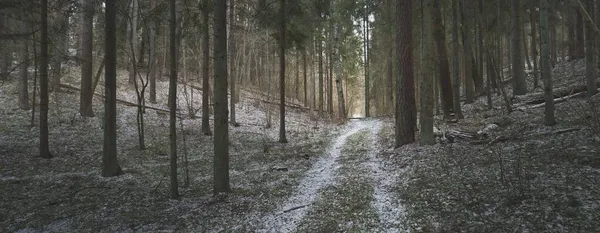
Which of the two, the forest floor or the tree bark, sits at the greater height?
the tree bark

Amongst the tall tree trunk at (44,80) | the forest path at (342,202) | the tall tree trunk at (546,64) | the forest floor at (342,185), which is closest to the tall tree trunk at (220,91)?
the forest floor at (342,185)

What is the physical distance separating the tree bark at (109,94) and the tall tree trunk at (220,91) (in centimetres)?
368

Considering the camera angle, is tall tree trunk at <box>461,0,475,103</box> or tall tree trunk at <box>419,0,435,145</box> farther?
tall tree trunk at <box>461,0,475,103</box>

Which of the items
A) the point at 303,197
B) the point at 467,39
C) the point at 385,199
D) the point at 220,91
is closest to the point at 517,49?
the point at 467,39

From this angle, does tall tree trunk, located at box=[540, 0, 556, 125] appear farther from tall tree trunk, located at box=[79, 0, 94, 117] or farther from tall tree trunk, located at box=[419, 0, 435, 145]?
tall tree trunk, located at box=[79, 0, 94, 117]

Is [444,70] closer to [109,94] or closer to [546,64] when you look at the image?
[546,64]

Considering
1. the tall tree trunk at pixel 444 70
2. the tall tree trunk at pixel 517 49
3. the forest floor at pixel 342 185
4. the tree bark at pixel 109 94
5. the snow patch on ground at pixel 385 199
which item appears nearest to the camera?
the forest floor at pixel 342 185

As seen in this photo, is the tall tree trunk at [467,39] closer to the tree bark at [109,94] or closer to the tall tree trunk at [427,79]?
the tall tree trunk at [427,79]

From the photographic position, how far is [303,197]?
7.23 meters

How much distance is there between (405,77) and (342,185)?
4555 mm

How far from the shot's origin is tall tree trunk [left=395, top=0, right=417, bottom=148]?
10.6m

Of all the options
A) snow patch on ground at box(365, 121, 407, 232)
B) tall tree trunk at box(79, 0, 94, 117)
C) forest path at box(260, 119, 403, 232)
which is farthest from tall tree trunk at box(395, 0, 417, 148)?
tall tree trunk at box(79, 0, 94, 117)

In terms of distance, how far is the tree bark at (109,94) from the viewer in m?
9.03

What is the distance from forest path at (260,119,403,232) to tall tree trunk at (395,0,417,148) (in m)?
1.30
